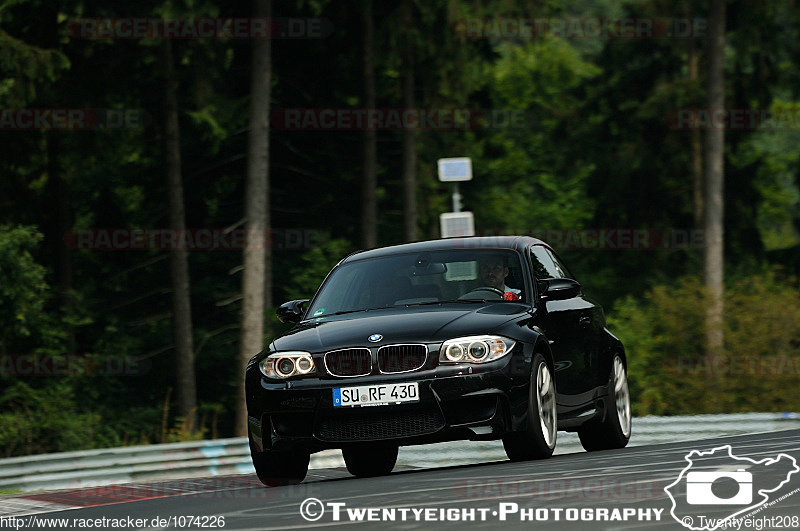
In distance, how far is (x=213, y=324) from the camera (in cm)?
3766

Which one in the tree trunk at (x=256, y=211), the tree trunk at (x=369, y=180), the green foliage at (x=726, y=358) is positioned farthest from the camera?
the tree trunk at (x=369, y=180)

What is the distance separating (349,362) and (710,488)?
9.83 ft

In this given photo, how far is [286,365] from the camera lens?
9820 mm

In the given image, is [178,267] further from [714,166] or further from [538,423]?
[538,423]

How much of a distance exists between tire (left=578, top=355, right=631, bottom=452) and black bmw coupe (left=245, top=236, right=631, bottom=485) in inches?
27.8

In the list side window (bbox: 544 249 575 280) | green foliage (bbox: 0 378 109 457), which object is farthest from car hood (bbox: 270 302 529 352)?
green foliage (bbox: 0 378 109 457)

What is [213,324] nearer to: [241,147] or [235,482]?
[241,147]

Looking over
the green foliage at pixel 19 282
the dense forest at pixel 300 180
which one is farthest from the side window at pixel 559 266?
the green foliage at pixel 19 282

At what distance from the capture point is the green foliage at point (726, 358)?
100ft

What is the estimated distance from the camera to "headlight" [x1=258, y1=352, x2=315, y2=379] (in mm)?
9711

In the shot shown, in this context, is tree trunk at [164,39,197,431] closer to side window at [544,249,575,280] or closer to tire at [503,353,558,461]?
side window at [544,249,575,280]

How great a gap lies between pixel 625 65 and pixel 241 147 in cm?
1261

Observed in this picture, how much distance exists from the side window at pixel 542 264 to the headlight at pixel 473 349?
1.59 meters

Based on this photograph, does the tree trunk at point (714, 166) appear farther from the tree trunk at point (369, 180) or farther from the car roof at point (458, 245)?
the car roof at point (458, 245)
